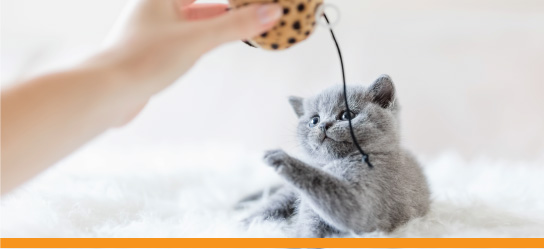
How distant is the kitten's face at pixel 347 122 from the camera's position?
835 mm

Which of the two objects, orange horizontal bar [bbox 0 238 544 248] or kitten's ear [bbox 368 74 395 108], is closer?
orange horizontal bar [bbox 0 238 544 248]

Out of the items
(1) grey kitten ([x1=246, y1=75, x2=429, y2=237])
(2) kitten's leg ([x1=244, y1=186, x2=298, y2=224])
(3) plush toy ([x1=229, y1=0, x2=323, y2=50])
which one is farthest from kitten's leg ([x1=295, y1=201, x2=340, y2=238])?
(3) plush toy ([x1=229, y1=0, x2=323, y2=50])

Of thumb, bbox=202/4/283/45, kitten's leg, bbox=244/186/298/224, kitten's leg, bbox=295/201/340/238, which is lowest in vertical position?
kitten's leg, bbox=244/186/298/224

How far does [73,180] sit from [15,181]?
0.55 metres

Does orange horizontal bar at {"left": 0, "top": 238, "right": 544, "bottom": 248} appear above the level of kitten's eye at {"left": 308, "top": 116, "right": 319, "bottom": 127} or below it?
below

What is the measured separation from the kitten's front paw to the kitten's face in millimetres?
111

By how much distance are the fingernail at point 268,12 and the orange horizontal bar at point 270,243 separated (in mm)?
300

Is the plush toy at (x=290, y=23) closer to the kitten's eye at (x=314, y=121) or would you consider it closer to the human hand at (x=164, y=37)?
the human hand at (x=164, y=37)

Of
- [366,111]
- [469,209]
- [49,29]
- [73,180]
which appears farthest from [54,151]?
[49,29]

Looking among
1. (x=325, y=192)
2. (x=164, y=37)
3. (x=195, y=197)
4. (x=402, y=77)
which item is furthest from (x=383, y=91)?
(x=402, y=77)

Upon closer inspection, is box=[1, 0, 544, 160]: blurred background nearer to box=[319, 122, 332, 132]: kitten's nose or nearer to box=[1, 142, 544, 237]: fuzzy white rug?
box=[1, 142, 544, 237]: fuzzy white rug

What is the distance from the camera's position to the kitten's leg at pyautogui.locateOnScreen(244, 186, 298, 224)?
3.16 ft

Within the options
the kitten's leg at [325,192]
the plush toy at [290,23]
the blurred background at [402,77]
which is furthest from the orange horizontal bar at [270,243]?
the blurred background at [402,77]

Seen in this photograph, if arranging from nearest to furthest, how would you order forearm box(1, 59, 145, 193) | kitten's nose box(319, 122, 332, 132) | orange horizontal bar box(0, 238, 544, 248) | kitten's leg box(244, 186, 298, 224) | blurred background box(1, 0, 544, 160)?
forearm box(1, 59, 145, 193), orange horizontal bar box(0, 238, 544, 248), kitten's nose box(319, 122, 332, 132), kitten's leg box(244, 186, 298, 224), blurred background box(1, 0, 544, 160)
